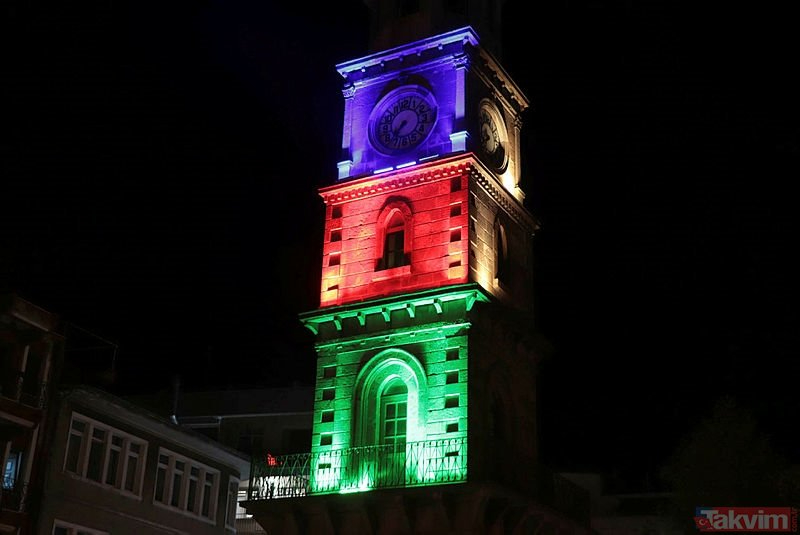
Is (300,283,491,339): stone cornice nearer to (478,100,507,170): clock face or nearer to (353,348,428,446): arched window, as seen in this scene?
(353,348,428,446): arched window

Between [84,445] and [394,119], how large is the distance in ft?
53.1

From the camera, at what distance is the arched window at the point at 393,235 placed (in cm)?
3578

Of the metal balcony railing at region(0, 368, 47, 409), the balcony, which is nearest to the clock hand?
the balcony

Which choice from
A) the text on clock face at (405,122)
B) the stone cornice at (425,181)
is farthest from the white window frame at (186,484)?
the text on clock face at (405,122)

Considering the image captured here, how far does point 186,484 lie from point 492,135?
770 inches

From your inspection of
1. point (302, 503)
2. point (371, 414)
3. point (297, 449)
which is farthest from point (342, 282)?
point (297, 449)

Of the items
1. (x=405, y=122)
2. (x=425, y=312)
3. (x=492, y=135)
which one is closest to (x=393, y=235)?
(x=425, y=312)

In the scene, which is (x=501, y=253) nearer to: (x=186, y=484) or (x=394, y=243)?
(x=394, y=243)

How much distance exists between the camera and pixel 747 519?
40500 mm

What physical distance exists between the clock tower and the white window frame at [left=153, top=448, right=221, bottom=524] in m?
10.5

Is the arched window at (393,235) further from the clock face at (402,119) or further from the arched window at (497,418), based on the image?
the arched window at (497,418)

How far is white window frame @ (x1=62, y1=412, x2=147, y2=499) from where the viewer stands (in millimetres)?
38375

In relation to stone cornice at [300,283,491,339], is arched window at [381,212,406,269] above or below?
above

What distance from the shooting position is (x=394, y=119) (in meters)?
37.7
